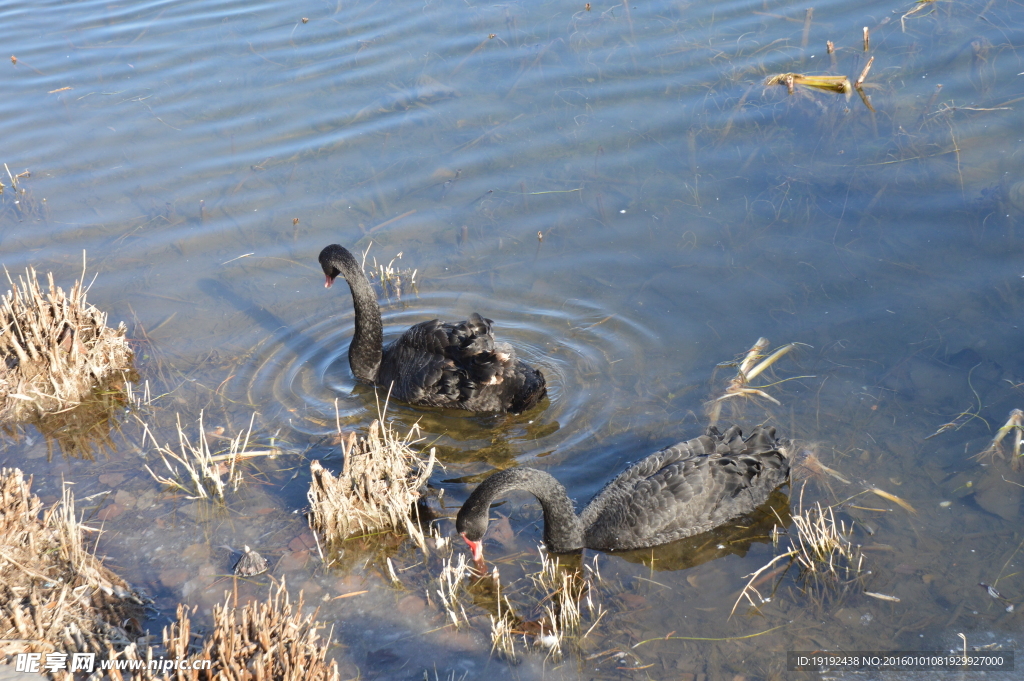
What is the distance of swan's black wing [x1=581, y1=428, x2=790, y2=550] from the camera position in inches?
209

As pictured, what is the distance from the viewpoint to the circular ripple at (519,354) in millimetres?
6465

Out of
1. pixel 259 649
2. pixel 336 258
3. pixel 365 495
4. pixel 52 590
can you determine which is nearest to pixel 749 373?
pixel 365 495

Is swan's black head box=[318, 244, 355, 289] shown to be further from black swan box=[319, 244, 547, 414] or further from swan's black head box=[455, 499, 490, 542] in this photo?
swan's black head box=[455, 499, 490, 542]

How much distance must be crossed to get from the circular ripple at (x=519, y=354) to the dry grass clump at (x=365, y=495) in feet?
2.74

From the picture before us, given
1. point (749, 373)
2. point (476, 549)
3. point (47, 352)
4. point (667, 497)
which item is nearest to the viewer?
point (476, 549)

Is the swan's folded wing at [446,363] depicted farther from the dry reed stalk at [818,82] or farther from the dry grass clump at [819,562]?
the dry reed stalk at [818,82]

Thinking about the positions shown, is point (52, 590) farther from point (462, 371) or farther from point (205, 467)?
point (462, 371)

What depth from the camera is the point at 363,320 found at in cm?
718

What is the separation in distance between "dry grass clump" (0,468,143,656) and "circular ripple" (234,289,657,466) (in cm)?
196

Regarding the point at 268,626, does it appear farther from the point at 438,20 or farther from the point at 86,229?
the point at 438,20

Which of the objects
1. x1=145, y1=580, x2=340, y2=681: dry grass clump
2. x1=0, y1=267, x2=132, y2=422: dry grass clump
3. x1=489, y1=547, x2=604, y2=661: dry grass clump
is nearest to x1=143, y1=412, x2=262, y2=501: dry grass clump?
x1=0, y1=267, x2=132, y2=422: dry grass clump

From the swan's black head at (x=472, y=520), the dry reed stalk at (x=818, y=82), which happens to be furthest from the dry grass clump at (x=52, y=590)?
the dry reed stalk at (x=818, y=82)

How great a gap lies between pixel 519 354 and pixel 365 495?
2.33 m

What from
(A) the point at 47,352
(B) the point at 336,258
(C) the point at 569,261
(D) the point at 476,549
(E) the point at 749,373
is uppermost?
(B) the point at 336,258
